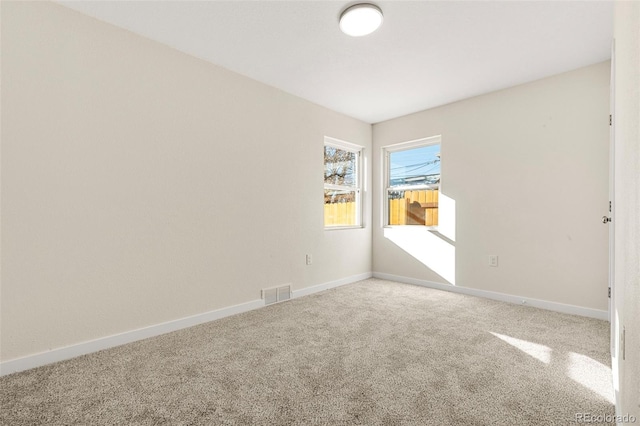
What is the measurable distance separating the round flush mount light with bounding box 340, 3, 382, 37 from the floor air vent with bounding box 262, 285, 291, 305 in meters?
2.56

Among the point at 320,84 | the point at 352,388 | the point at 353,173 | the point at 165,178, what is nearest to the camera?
the point at 352,388

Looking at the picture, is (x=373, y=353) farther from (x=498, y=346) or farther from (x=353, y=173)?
(x=353, y=173)

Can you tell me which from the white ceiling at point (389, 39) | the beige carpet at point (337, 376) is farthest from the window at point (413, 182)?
the beige carpet at point (337, 376)

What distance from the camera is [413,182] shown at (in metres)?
4.31

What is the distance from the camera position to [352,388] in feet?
5.51

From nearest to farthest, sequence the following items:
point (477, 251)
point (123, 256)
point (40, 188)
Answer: point (40, 188) < point (123, 256) < point (477, 251)

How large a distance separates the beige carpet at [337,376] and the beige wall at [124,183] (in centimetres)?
35

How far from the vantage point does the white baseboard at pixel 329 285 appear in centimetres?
360

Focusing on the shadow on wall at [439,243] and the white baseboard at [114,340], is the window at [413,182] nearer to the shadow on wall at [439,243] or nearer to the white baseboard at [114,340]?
the shadow on wall at [439,243]

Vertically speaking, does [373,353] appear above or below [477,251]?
below

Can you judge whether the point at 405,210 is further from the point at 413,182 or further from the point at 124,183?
the point at 124,183

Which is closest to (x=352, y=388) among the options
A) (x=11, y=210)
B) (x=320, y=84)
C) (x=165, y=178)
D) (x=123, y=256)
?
(x=123, y=256)

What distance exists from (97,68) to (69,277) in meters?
1.51

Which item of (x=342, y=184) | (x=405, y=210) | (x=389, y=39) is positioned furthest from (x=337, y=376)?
(x=405, y=210)
